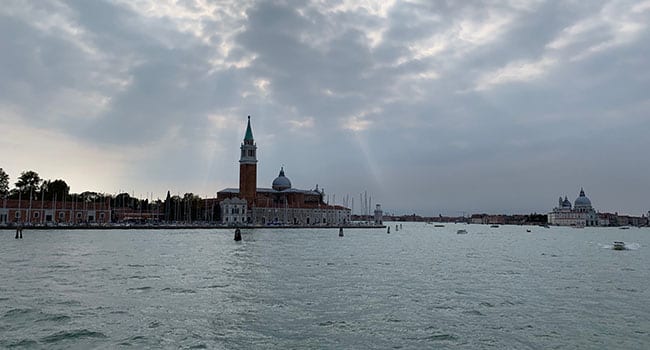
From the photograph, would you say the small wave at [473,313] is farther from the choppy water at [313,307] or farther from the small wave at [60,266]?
the small wave at [60,266]

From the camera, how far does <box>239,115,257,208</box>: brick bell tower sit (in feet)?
425

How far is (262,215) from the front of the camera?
433ft

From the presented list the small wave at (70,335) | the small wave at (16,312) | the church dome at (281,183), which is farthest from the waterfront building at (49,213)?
the small wave at (70,335)

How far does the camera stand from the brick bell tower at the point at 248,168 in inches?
5098

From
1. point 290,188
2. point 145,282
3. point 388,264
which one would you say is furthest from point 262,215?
point 145,282

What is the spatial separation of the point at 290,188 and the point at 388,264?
119641mm

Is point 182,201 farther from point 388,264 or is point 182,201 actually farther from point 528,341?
→ point 528,341

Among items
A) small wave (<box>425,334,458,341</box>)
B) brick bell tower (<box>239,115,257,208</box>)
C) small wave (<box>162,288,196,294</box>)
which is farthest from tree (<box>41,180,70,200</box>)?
small wave (<box>425,334,458,341</box>)

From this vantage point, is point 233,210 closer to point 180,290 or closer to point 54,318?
point 180,290

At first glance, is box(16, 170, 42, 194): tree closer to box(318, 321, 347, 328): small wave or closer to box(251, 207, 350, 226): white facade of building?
box(251, 207, 350, 226): white facade of building

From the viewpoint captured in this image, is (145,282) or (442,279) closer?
(145,282)

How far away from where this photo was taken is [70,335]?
1223cm

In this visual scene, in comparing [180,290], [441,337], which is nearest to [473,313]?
[441,337]

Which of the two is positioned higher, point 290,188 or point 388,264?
point 290,188
